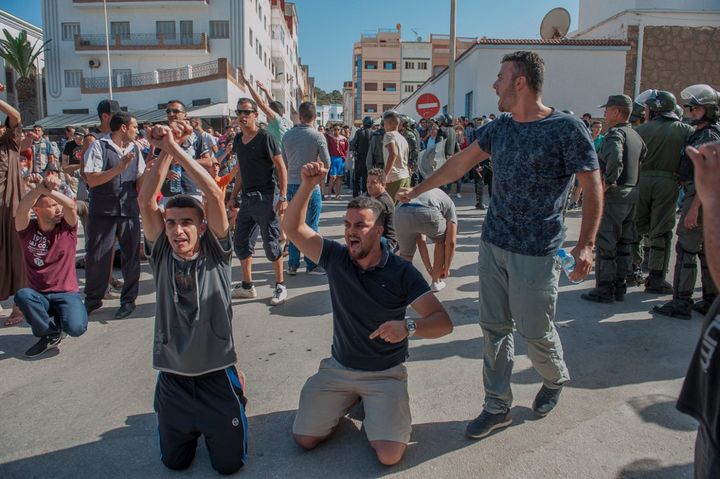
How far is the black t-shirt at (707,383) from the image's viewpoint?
59.4 inches

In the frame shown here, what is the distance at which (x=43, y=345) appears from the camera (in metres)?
4.50

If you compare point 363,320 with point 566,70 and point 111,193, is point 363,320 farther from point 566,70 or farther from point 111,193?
point 566,70

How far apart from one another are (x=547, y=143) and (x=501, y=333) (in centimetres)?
113

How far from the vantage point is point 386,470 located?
2.89 meters

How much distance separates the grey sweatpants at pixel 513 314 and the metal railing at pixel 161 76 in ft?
109

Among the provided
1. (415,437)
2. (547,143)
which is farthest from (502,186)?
(415,437)

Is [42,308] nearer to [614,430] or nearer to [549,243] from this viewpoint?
[549,243]

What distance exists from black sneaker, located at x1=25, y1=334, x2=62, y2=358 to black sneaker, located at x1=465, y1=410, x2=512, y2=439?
3455mm

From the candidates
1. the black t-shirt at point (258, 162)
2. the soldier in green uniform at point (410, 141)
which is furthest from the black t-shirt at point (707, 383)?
the soldier in green uniform at point (410, 141)

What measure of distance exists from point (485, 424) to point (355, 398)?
0.77 m

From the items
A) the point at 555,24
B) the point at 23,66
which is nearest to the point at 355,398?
the point at 555,24

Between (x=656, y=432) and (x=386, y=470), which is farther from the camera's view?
(x=656, y=432)

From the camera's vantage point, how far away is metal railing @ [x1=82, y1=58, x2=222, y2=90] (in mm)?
34562

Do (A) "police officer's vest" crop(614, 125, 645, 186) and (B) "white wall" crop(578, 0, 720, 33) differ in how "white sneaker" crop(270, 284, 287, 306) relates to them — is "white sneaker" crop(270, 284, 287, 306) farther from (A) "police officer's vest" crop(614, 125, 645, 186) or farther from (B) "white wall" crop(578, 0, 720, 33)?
(B) "white wall" crop(578, 0, 720, 33)
